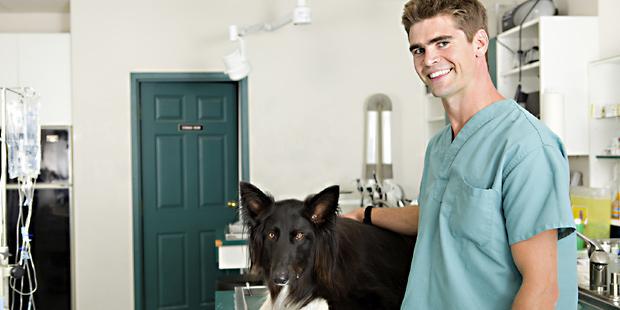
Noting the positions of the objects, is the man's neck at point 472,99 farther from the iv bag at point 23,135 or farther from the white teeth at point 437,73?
the iv bag at point 23,135

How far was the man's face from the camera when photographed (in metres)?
1.30

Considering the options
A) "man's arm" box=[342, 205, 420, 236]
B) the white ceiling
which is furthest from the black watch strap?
the white ceiling

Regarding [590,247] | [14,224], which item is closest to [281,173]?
[14,224]

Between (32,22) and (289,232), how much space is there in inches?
194

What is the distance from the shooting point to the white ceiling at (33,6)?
535 centimetres

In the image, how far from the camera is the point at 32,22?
5.80 metres

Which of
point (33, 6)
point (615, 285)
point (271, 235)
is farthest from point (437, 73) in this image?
point (33, 6)

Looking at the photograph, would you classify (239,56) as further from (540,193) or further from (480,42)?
(540,193)

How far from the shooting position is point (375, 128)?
5.61 m

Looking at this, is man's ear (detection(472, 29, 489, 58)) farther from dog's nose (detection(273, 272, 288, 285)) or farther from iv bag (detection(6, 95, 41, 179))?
iv bag (detection(6, 95, 41, 179))

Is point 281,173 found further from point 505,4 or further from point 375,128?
point 505,4

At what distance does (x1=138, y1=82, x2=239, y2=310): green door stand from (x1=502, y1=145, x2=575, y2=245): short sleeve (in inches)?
179

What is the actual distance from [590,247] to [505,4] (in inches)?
125

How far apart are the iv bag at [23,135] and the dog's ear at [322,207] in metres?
1.68
